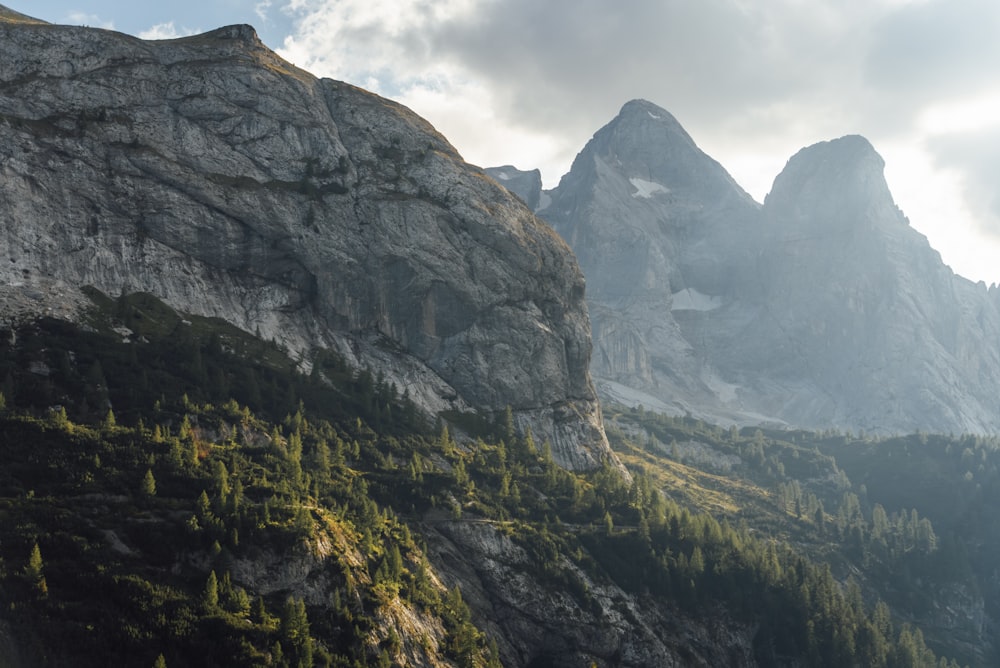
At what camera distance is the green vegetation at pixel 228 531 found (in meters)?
109

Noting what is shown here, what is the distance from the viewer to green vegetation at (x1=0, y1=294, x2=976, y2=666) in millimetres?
109188

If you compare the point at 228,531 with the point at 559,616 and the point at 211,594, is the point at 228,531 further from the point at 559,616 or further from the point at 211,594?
the point at 559,616

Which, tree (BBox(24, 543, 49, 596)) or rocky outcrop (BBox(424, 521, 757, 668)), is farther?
rocky outcrop (BBox(424, 521, 757, 668))

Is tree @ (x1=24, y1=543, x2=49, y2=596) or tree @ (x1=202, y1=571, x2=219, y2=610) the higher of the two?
tree @ (x1=24, y1=543, x2=49, y2=596)

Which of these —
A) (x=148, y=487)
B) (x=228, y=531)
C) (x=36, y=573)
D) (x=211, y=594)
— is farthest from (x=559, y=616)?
(x=36, y=573)

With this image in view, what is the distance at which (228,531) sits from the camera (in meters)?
129

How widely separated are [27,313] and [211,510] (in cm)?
6960

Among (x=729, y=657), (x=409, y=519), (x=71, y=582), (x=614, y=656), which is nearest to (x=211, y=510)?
(x=71, y=582)

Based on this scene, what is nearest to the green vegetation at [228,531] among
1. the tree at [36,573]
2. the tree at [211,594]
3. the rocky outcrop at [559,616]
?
the tree at [36,573]

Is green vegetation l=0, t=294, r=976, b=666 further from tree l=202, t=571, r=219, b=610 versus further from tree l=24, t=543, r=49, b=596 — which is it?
tree l=202, t=571, r=219, b=610

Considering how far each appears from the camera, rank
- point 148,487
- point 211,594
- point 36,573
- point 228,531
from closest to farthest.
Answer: point 36,573 < point 211,594 < point 228,531 < point 148,487

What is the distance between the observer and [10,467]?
4990 inches

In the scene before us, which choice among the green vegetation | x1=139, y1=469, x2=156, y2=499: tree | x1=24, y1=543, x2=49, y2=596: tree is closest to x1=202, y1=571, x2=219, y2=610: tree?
the green vegetation

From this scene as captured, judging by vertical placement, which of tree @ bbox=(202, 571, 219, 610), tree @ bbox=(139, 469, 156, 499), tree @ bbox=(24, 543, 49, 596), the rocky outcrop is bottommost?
the rocky outcrop
